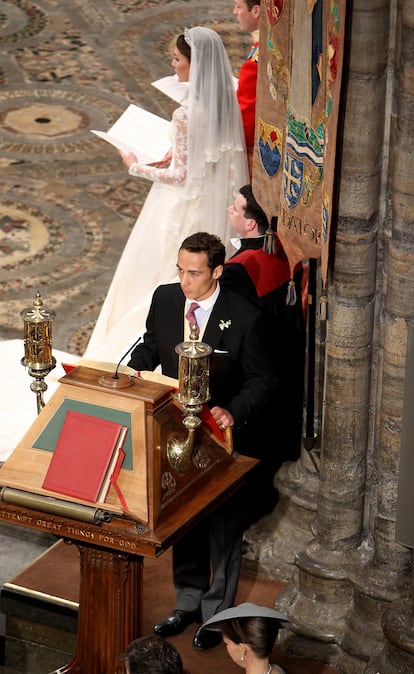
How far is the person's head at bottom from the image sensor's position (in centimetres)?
523

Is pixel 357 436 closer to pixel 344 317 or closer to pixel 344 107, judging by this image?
pixel 344 317

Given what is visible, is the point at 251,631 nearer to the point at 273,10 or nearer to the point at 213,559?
the point at 213,559

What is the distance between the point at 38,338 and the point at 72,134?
7747 millimetres

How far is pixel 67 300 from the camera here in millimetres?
10609

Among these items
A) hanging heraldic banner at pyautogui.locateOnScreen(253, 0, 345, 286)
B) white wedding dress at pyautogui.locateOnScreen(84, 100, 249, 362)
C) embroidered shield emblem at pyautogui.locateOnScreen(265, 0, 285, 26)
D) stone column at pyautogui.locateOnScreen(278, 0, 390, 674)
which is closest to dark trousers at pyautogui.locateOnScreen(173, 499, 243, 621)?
stone column at pyautogui.locateOnScreen(278, 0, 390, 674)

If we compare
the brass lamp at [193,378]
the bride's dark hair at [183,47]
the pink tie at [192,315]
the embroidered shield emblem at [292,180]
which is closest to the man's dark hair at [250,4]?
the bride's dark hair at [183,47]

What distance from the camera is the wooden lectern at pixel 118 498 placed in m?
5.59

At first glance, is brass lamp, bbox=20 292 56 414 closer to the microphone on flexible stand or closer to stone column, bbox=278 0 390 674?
the microphone on flexible stand

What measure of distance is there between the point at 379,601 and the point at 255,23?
3783 mm

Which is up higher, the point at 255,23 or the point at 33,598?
the point at 255,23

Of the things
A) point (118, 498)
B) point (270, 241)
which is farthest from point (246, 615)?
point (270, 241)

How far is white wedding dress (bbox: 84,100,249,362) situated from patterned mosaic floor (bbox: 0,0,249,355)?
0.63 m

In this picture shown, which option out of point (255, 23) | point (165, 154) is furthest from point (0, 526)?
point (255, 23)

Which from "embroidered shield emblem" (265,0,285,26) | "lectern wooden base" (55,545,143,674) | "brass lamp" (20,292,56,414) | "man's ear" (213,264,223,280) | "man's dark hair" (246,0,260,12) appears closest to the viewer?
"lectern wooden base" (55,545,143,674)
